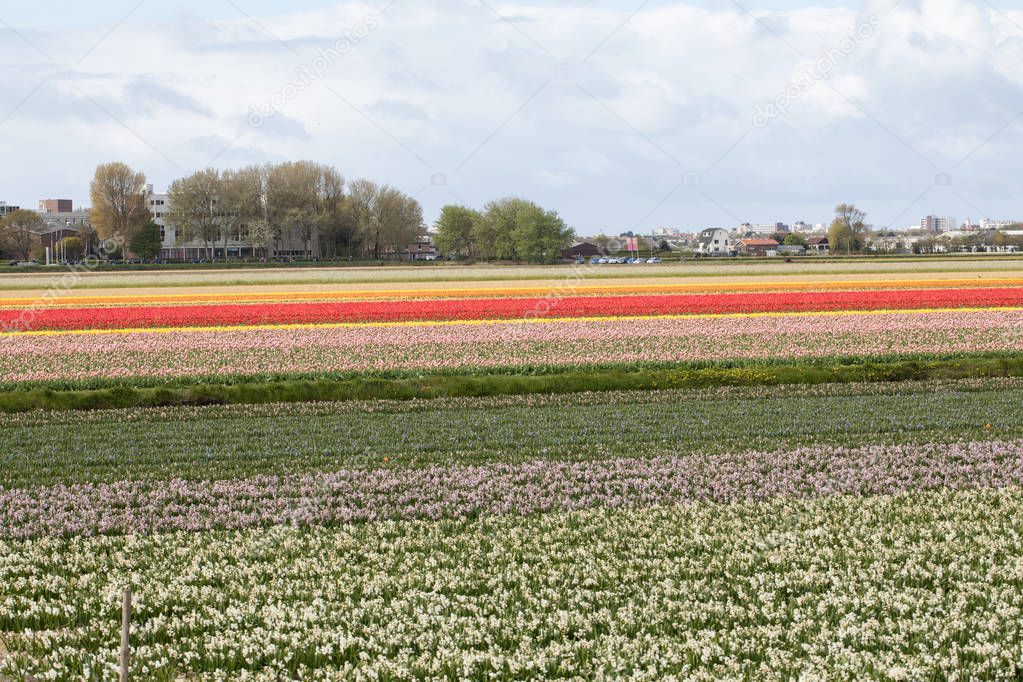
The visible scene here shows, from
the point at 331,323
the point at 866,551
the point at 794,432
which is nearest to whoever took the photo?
the point at 866,551

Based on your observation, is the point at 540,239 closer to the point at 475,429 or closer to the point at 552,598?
the point at 475,429

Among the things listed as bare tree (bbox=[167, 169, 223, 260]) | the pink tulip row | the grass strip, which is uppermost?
bare tree (bbox=[167, 169, 223, 260])

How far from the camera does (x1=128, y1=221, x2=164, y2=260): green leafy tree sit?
134 metres

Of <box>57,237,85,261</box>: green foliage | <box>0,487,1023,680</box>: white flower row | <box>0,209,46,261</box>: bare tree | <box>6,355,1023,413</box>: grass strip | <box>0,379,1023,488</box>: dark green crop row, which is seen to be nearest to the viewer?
<box>0,487,1023,680</box>: white flower row

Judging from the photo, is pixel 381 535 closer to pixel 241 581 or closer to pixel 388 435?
pixel 241 581

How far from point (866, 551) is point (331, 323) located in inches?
1217

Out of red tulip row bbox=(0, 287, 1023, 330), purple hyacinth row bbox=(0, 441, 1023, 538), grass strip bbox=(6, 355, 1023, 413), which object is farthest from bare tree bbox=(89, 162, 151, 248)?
purple hyacinth row bbox=(0, 441, 1023, 538)

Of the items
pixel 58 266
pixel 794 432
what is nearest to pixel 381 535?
pixel 794 432

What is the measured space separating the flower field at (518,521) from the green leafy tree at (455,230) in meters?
124

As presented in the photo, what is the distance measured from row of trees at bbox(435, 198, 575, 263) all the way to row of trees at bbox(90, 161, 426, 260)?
11.1m

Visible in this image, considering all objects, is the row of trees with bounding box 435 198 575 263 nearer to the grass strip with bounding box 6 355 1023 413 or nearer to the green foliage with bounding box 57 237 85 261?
the green foliage with bounding box 57 237 85 261

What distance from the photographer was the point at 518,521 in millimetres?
15016

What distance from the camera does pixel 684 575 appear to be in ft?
40.6

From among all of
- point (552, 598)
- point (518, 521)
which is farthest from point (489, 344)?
point (552, 598)
